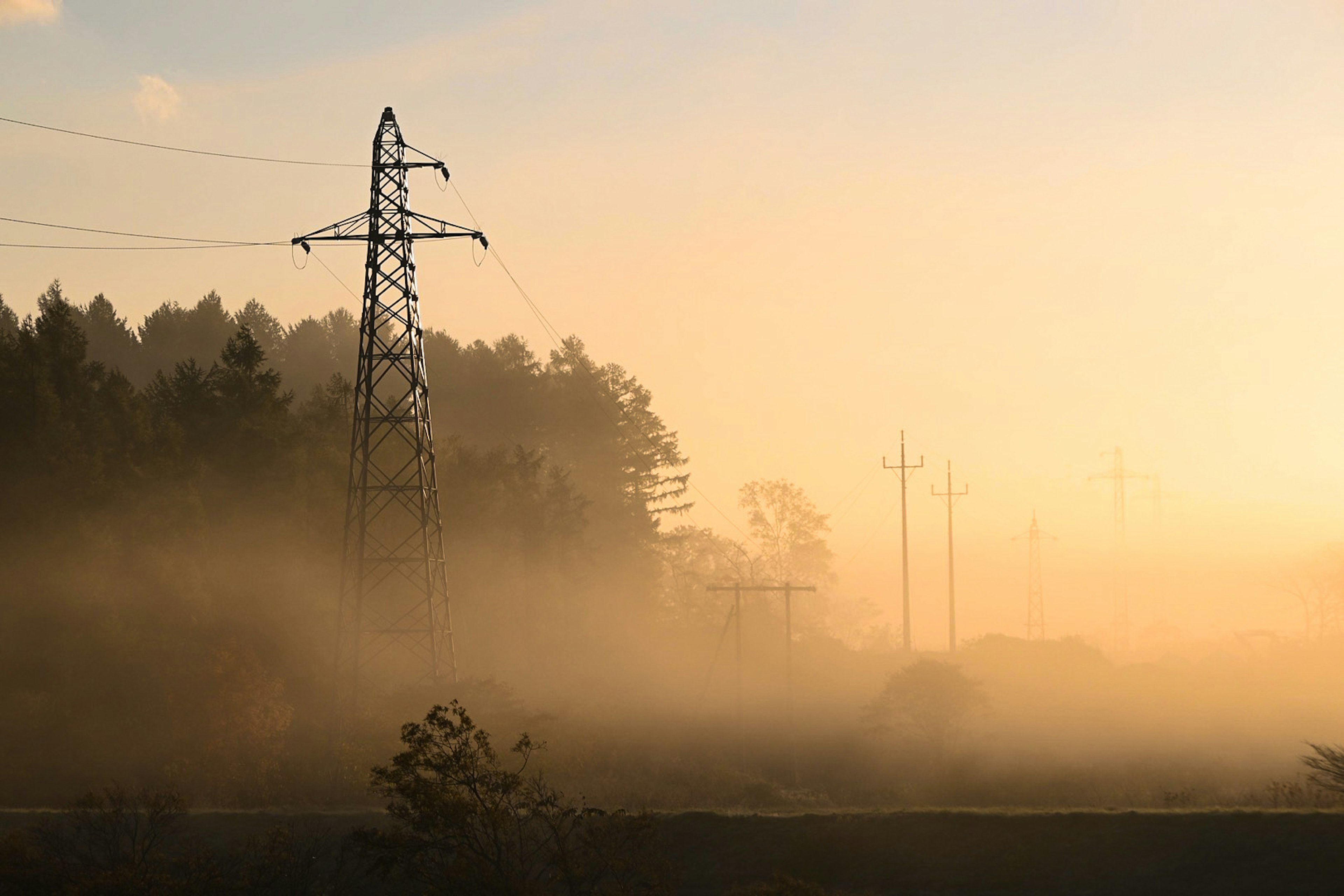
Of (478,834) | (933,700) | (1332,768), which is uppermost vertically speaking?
(1332,768)

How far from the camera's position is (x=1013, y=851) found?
25047 mm

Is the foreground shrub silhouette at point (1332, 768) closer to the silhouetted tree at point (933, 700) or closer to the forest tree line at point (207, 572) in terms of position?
the forest tree line at point (207, 572)

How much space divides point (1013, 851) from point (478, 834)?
10.9 metres

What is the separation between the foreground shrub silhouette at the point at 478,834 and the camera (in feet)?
73.0

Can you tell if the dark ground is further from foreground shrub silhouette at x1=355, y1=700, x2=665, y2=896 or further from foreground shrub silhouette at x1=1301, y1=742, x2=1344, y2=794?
foreground shrub silhouette at x1=1301, y1=742, x2=1344, y2=794

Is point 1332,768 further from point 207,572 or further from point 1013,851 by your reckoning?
point 207,572

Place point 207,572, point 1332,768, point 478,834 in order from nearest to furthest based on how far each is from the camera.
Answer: point 478,834 < point 1332,768 < point 207,572

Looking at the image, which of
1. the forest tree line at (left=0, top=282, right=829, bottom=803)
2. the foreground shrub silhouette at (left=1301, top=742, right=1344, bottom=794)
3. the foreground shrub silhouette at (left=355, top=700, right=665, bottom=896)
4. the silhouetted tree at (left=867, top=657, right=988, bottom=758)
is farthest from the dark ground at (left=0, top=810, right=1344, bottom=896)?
the silhouetted tree at (left=867, top=657, right=988, bottom=758)

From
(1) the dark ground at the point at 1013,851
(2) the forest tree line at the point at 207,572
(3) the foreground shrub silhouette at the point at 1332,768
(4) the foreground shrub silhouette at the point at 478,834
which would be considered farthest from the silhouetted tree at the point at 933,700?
(4) the foreground shrub silhouette at the point at 478,834

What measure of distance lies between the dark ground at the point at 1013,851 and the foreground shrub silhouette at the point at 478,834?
5.94 ft

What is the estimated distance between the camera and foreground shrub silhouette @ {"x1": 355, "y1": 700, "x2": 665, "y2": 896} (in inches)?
877

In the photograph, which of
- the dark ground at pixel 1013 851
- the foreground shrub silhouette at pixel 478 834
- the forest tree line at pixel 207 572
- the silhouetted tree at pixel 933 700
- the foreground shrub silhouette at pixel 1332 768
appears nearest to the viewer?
the foreground shrub silhouette at pixel 478 834

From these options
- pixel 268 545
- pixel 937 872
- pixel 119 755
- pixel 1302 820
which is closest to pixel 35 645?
pixel 119 755

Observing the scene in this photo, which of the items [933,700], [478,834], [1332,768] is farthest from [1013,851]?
[933,700]
